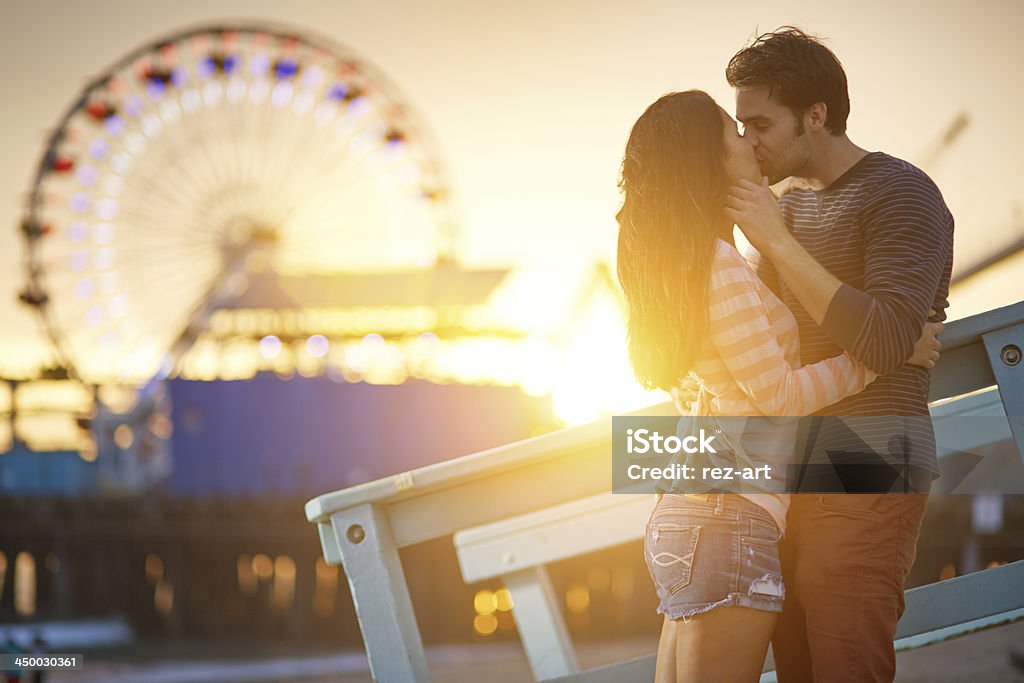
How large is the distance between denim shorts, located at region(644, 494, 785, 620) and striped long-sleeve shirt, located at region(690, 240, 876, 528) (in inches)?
1.7

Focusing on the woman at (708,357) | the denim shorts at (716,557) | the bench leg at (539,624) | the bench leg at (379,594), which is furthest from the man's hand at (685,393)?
the bench leg at (539,624)

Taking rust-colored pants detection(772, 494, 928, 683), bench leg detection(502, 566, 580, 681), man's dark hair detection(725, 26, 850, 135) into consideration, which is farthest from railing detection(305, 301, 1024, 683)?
bench leg detection(502, 566, 580, 681)

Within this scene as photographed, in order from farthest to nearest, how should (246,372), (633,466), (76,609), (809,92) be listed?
(246,372)
(76,609)
(633,466)
(809,92)

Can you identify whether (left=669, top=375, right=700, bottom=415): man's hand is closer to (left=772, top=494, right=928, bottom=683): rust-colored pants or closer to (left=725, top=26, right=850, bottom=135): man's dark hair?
(left=772, top=494, right=928, bottom=683): rust-colored pants

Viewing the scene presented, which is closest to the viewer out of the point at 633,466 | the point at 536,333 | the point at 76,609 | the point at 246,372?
the point at 633,466

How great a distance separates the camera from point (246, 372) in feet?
75.7

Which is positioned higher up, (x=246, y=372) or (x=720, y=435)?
(x=246, y=372)

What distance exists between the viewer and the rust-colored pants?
1.81m

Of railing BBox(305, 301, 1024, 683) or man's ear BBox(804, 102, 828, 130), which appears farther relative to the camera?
railing BBox(305, 301, 1024, 683)

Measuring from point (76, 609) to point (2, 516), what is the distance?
188 cm

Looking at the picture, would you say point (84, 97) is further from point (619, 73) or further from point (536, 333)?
point (619, 73)

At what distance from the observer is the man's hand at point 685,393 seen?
1.93 meters

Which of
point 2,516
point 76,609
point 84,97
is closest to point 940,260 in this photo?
point 76,609

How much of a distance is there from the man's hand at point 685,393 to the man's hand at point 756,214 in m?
0.23
